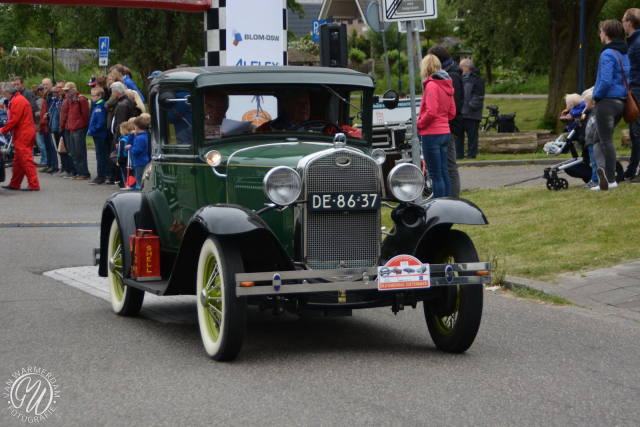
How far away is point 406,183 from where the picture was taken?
19.1ft

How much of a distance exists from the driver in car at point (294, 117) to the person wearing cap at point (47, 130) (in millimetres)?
15749

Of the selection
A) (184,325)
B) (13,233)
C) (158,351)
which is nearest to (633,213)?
(184,325)

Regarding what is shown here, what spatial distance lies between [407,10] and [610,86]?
127 inches

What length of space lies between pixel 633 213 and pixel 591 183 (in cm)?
229

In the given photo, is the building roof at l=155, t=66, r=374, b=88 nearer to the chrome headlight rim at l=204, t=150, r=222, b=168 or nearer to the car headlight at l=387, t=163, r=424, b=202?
the chrome headlight rim at l=204, t=150, r=222, b=168

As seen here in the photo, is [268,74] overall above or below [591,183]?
above

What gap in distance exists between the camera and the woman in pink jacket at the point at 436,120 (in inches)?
429

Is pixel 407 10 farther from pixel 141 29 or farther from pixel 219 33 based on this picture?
pixel 141 29

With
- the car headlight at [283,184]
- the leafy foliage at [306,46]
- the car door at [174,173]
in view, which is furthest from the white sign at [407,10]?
the leafy foliage at [306,46]

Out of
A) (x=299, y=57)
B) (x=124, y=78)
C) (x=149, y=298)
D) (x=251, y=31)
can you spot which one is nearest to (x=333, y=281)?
(x=149, y=298)

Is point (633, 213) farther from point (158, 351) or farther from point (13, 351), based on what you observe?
point (13, 351)

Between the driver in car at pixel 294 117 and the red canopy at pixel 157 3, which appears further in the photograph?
the red canopy at pixel 157 3

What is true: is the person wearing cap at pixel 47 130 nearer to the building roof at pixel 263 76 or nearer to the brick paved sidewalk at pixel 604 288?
the building roof at pixel 263 76

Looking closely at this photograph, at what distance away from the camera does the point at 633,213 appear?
32.8ft
